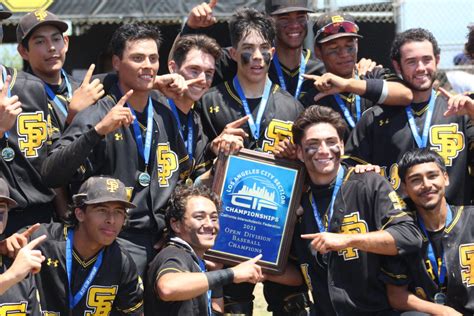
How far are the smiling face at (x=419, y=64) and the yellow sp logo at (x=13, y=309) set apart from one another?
3644 millimetres

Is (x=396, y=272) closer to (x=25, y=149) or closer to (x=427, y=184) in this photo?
(x=427, y=184)

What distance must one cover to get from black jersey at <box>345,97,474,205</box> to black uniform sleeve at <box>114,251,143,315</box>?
2.10m

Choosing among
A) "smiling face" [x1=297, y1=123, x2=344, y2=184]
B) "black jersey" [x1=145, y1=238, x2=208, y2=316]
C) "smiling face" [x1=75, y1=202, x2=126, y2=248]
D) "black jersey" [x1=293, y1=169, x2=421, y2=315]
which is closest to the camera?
"black jersey" [x1=145, y1=238, x2=208, y2=316]

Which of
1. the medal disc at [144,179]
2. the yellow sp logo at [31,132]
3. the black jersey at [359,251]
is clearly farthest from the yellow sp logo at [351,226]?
the yellow sp logo at [31,132]

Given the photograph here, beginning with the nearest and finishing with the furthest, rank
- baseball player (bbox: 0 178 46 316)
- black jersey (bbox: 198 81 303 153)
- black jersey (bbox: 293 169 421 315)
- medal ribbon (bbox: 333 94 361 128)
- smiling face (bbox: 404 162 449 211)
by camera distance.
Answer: baseball player (bbox: 0 178 46 316) → smiling face (bbox: 404 162 449 211) → black jersey (bbox: 293 169 421 315) → black jersey (bbox: 198 81 303 153) → medal ribbon (bbox: 333 94 361 128)

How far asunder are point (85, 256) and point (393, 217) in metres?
2.43

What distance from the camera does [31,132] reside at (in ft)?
26.1

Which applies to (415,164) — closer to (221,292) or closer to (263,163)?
(263,163)

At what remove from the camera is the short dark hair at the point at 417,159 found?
26.4 feet

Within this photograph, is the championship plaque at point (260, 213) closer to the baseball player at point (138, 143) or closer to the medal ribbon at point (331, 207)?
the medal ribbon at point (331, 207)

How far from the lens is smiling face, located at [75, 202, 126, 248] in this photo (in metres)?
7.86

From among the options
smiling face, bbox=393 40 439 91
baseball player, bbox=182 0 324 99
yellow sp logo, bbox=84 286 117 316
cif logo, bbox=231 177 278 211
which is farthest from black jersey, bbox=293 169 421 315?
yellow sp logo, bbox=84 286 117 316

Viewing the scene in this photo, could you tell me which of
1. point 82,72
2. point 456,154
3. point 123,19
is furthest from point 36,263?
point 82,72

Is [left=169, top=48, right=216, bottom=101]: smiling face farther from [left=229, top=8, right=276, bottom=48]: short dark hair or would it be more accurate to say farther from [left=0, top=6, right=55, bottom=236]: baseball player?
[left=0, top=6, right=55, bottom=236]: baseball player
